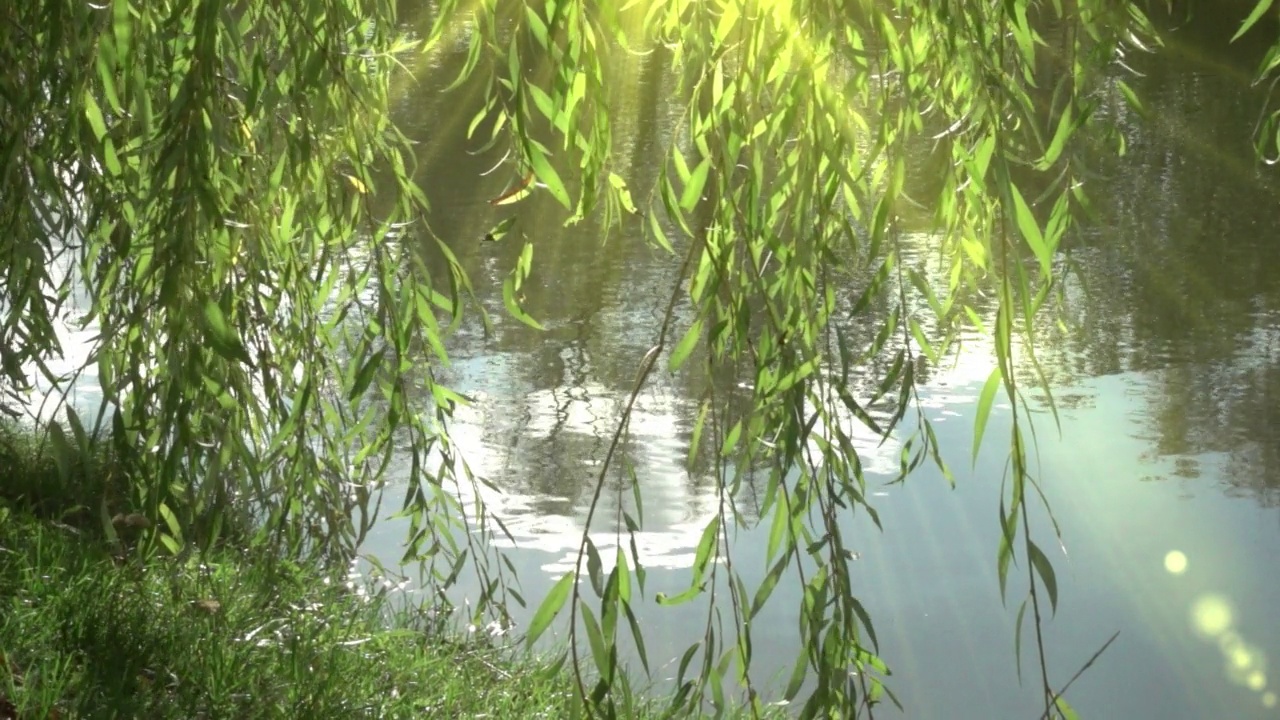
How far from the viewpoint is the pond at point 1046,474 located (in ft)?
11.1

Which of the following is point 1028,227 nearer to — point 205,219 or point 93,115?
point 205,219

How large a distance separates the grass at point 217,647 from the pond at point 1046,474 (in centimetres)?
61

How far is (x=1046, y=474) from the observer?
14.1ft

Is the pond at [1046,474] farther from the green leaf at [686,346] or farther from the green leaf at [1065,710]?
the green leaf at [1065,710]

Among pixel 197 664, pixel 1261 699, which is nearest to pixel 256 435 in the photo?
pixel 197 664

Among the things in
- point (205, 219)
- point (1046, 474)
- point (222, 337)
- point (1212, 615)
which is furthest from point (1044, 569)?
point (1046, 474)

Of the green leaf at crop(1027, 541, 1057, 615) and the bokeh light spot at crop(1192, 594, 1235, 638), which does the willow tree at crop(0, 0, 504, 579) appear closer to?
the green leaf at crop(1027, 541, 1057, 615)

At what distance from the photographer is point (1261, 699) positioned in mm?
3244

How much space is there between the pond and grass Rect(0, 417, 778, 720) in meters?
0.61

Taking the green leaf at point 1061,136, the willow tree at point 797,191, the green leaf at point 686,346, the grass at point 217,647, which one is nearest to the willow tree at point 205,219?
the grass at point 217,647

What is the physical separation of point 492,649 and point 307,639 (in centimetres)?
48

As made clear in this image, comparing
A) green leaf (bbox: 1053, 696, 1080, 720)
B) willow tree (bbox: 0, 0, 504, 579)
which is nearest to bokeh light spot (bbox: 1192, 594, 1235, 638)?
willow tree (bbox: 0, 0, 504, 579)

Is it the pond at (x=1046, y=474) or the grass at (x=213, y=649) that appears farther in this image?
the pond at (x=1046, y=474)

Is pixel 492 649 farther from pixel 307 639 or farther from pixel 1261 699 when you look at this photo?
pixel 1261 699
